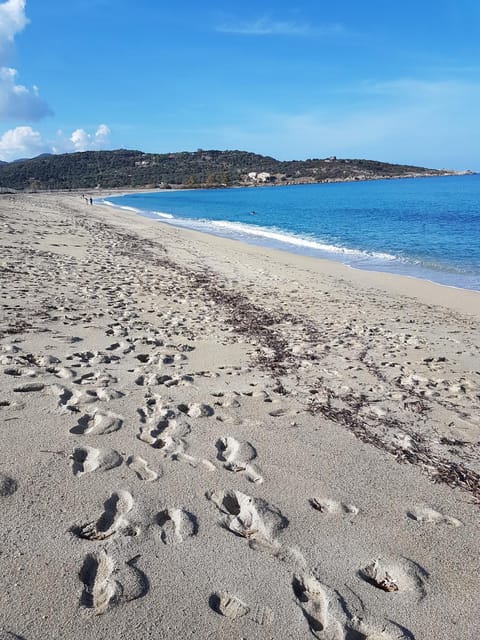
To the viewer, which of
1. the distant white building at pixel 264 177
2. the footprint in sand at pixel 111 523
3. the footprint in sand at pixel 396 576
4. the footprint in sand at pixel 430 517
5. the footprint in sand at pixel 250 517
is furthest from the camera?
the distant white building at pixel 264 177

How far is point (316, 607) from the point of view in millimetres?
2283

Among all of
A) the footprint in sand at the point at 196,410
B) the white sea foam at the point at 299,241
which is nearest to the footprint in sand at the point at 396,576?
the footprint in sand at the point at 196,410

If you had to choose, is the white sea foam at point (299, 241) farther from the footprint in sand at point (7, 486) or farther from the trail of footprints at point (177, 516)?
the footprint in sand at point (7, 486)

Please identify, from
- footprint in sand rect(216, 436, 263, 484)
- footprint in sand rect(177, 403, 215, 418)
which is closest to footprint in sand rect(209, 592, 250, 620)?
footprint in sand rect(216, 436, 263, 484)

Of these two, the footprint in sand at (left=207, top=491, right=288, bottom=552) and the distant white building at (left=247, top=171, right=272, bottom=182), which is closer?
the footprint in sand at (left=207, top=491, right=288, bottom=552)

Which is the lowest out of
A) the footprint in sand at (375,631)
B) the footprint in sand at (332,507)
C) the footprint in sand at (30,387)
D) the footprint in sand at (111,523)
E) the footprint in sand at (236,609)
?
the footprint in sand at (332,507)

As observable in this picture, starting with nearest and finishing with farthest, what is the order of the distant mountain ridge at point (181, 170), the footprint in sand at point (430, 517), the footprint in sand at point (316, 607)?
the footprint in sand at point (316, 607), the footprint in sand at point (430, 517), the distant mountain ridge at point (181, 170)

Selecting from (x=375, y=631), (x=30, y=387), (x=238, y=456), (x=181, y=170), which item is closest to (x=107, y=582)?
(x=375, y=631)

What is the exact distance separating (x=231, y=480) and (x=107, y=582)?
118cm

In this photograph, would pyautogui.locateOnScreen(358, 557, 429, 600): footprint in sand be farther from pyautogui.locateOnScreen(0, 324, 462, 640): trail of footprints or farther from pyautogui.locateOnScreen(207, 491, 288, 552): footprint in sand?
pyautogui.locateOnScreen(207, 491, 288, 552): footprint in sand

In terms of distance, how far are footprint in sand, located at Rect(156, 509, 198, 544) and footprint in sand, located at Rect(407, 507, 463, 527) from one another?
1.46 m

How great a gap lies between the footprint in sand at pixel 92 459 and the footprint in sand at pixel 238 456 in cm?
80

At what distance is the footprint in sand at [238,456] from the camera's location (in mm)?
3404

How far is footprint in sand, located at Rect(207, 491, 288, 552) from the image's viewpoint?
2.74m
